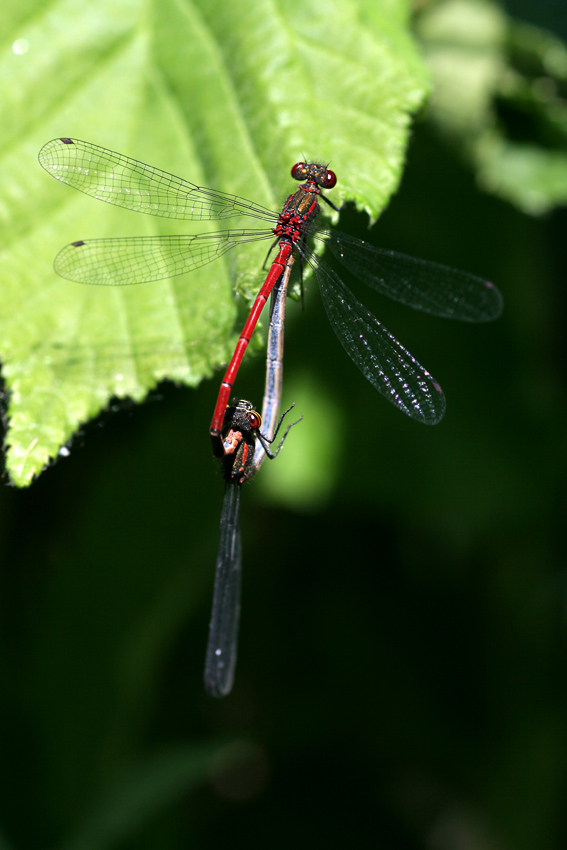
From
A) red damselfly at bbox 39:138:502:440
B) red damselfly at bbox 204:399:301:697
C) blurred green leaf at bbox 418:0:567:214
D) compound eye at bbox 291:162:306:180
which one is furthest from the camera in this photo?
blurred green leaf at bbox 418:0:567:214

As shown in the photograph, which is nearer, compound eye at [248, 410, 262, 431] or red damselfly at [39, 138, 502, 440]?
red damselfly at [39, 138, 502, 440]

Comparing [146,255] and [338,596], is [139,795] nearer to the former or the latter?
[338,596]

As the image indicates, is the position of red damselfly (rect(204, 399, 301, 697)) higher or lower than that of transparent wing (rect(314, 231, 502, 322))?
lower

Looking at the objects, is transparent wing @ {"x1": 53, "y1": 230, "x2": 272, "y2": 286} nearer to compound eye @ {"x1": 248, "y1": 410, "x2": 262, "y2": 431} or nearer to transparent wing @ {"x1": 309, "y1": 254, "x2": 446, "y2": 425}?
transparent wing @ {"x1": 309, "y1": 254, "x2": 446, "y2": 425}

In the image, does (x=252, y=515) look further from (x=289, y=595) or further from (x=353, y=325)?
(x=353, y=325)

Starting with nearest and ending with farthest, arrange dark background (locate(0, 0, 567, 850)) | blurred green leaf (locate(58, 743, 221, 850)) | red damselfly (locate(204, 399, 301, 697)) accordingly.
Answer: red damselfly (locate(204, 399, 301, 697)) < blurred green leaf (locate(58, 743, 221, 850)) < dark background (locate(0, 0, 567, 850))

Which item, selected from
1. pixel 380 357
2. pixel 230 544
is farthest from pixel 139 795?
pixel 380 357

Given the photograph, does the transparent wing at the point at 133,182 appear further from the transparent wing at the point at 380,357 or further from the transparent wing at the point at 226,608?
the transparent wing at the point at 226,608

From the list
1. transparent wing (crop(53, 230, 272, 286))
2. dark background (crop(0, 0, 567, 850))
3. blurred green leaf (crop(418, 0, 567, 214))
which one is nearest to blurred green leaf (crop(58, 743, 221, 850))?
dark background (crop(0, 0, 567, 850))
